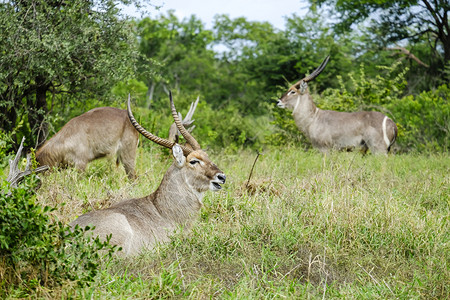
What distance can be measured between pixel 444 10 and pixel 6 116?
501 inches

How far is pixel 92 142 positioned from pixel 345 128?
177 inches

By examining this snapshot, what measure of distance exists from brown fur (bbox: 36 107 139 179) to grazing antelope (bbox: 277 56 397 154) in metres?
3.69

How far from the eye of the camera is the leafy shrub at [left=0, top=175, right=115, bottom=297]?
117 inches

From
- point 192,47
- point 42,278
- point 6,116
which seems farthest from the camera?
point 192,47

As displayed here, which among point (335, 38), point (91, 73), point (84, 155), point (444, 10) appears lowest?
point (84, 155)

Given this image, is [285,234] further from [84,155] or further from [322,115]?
[322,115]

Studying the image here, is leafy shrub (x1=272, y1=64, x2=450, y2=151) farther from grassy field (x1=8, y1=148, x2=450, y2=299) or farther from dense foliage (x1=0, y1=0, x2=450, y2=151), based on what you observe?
grassy field (x1=8, y1=148, x2=450, y2=299)

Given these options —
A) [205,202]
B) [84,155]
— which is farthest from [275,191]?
[84,155]

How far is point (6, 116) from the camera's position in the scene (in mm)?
7512

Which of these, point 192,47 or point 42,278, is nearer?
point 42,278

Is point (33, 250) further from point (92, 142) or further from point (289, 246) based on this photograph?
point (92, 142)

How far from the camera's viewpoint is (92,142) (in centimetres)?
651

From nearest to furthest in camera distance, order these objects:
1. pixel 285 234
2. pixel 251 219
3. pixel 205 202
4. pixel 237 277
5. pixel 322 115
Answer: pixel 237 277 → pixel 285 234 → pixel 251 219 → pixel 205 202 → pixel 322 115

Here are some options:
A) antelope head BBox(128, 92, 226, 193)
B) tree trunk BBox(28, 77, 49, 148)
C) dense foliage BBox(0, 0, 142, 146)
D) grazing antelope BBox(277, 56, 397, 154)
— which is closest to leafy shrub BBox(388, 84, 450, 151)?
grazing antelope BBox(277, 56, 397, 154)
